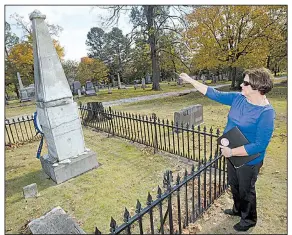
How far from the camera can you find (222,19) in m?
15.9

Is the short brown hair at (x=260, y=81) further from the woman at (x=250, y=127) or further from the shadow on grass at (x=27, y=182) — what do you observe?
the shadow on grass at (x=27, y=182)

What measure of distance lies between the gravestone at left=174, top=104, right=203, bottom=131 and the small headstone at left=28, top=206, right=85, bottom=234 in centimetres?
542

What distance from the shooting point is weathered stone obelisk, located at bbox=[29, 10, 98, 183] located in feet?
13.7

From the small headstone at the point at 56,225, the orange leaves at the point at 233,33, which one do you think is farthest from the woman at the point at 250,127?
the orange leaves at the point at 233,33

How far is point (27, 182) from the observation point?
4.69 m

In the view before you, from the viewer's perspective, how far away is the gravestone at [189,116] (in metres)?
7.60

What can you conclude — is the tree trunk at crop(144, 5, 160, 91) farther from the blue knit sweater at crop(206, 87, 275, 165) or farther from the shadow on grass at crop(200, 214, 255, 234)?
the shadow on grass at crop(200, 214, 255, 234)

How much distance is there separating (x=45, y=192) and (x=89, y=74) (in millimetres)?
30983

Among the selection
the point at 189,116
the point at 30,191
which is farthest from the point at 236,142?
the point at 189,116

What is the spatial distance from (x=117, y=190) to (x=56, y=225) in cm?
154

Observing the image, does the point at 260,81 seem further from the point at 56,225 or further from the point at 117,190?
the point at 117,190

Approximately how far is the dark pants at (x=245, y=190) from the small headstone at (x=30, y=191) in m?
3.58

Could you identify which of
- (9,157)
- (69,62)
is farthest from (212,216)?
(69,62)

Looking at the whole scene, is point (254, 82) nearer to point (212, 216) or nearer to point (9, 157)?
point (212, 216)
